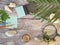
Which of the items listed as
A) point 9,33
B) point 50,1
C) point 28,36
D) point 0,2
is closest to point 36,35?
point 28,36

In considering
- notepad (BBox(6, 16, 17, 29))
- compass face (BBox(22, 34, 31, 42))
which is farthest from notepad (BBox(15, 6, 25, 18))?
compass face (BBox(22, 34, 31, 42))

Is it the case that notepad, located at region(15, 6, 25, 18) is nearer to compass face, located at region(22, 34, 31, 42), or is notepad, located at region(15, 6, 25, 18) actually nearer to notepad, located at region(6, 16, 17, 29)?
notepad, located at region(6, 16, 17, 29)

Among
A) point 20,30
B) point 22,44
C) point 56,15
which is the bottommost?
point 22,44

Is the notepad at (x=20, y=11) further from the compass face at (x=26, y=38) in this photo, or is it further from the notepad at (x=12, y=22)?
the compass face at (x=26, y=38)

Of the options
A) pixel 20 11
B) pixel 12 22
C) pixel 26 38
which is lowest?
pixel 26 38

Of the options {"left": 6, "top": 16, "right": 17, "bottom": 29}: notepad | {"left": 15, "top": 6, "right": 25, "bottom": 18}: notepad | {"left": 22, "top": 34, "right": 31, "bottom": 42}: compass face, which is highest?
{"left": 15, "top": 6, "right": 25, "bottom": 18}: notepad

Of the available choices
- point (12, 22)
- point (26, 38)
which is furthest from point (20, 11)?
point (26, 38)

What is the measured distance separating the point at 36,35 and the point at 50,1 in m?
1.41

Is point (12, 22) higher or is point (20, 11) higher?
point (20, 11)

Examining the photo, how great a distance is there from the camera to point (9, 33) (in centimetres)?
187

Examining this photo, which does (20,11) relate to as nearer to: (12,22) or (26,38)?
(12,22)

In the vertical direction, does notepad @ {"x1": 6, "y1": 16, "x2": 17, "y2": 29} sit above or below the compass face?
above

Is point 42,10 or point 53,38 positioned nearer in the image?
point 42,10

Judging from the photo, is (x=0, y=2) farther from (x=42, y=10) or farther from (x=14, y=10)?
(x=42, y=10)
